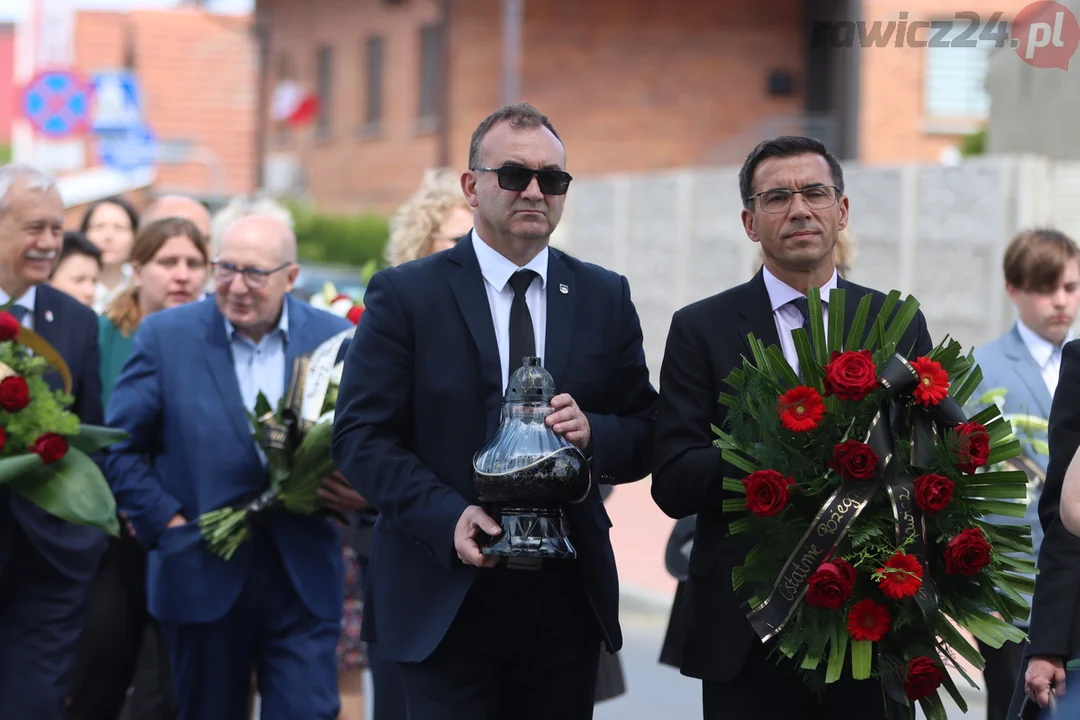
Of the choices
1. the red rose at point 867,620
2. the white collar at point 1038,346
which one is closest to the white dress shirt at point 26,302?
the red rose at point 867,620

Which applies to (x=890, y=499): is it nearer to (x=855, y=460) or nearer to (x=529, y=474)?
(x=855, y=460)

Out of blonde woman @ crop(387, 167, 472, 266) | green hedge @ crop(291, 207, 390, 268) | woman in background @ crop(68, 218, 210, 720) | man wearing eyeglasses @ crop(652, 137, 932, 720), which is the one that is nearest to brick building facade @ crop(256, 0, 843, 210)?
green hedge @ crop(291, 207, 390, 268)

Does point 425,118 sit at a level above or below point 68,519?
above

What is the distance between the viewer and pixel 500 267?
4602 millimetres

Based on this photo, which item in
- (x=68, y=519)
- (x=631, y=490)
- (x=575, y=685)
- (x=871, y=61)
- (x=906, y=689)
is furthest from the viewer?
(x=871, y=61)

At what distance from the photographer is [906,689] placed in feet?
13.4

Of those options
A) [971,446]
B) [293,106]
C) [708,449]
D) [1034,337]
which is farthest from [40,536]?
[293,106]

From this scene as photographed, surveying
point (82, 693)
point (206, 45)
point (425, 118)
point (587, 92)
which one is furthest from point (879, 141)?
point (82, 693)

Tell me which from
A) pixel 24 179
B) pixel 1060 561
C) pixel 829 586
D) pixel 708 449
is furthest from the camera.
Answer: pixel 24 179

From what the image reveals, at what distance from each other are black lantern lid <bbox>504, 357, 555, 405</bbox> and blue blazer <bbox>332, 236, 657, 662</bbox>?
19cm

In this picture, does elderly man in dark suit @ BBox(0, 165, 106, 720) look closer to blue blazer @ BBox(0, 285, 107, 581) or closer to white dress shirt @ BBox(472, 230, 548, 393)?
blue blazer @ BBox(0, 285, 107, 581)

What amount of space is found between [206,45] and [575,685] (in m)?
48.9

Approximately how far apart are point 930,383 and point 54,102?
71.9 feet

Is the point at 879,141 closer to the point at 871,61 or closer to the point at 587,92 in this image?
the point at 871,61
